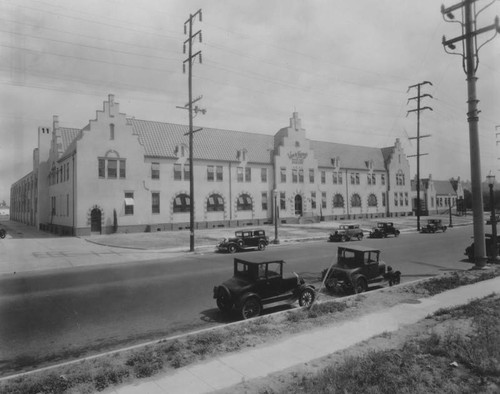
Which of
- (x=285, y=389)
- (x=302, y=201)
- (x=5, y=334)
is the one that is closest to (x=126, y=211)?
(x=302, y=201)

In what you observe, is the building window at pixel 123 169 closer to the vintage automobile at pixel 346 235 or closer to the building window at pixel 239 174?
the building window at pixel 239 174

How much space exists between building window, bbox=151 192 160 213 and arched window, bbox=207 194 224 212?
6.44 meters

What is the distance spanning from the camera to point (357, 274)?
40.3 ft

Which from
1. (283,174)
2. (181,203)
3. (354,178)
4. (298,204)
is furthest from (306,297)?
(354,178)

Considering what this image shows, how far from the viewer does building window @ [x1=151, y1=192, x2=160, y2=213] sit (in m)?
39.4

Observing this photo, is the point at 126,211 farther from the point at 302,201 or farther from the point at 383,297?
the point at 383,297

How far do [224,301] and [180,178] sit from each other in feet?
108

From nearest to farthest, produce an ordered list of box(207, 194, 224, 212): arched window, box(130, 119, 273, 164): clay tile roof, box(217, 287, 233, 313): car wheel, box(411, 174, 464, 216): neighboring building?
box(217, 287, 233, 313): car wheel < box(130, 119, 273, 164): clay tile roof < box(207, 194, 224, 212): arched window < box(411, 174, 464, 216): neighboring building

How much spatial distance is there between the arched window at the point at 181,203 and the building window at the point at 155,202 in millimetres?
2055

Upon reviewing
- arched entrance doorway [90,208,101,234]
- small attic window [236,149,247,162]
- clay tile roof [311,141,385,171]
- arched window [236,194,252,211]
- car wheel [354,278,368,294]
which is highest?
clay tile roof [311,141,385,171]

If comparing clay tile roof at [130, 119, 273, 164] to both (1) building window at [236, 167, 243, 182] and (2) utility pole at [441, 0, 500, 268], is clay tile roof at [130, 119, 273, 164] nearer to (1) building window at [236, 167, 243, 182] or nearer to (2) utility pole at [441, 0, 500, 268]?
(1) building window at [236, 167, 243, 182]

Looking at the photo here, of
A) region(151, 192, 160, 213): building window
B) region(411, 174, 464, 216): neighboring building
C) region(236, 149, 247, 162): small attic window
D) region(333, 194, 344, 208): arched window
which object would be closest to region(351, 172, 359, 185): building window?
region(333, 194, 344, 208): arched window

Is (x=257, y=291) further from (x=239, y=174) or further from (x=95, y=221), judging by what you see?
(x=239, y=174)

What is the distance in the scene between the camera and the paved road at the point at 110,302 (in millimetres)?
8062
